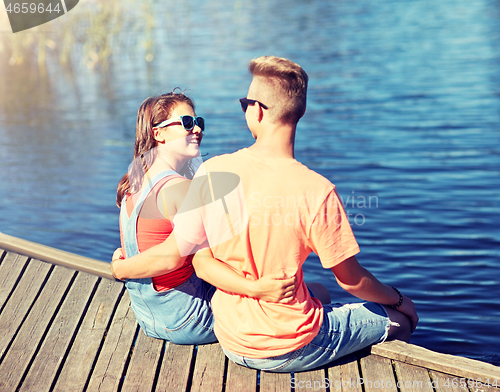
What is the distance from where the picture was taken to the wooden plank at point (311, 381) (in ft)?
9.62

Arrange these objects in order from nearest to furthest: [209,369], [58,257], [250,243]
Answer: [250,243] < [209,369] < [58,257]

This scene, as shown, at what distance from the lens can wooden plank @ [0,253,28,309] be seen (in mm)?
4111

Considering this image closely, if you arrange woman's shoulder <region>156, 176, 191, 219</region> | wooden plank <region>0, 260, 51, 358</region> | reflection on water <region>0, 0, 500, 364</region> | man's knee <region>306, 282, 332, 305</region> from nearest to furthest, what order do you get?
woman's shoulder <region>156, 176, 191, 219</region>, man's knee <region>306, 282, 332, 305</region>, wooden plank <region>0, 260, 51, 358</region>, reflection on water <region>0, 0, 500, 364</region>

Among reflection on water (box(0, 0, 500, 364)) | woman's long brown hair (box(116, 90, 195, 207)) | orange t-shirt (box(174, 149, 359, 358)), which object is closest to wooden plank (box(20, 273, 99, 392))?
woman's long brown hair (box(116, 90, 195, 207))

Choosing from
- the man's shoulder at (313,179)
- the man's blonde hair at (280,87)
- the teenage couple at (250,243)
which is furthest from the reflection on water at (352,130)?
the man's blonde hair at (280,87)

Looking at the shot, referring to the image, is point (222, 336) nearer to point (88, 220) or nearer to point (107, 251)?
point (107, 251)

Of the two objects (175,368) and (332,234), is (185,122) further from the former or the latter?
(175,368)

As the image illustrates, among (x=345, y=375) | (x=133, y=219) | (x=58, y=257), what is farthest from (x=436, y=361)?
(x=58, y=257)

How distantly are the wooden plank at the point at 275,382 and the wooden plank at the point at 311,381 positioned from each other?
0.12ft

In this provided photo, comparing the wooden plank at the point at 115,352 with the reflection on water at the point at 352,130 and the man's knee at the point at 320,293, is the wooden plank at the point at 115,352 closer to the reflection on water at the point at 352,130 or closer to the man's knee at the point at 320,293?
the man's knee at the point at 320,293

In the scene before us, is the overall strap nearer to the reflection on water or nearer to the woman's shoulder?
the woman's shoulder

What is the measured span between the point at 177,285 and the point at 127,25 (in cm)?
1899

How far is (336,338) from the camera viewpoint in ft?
9.60

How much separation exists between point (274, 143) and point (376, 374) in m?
1.52
